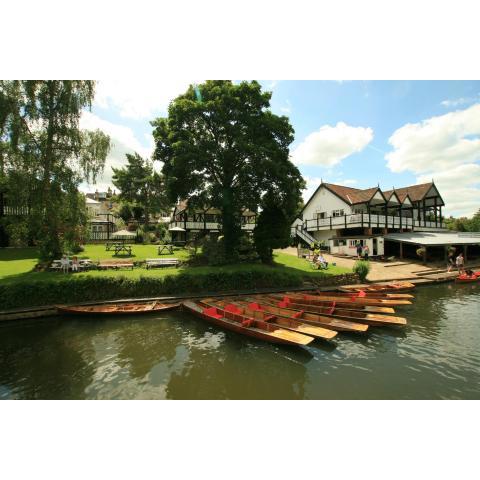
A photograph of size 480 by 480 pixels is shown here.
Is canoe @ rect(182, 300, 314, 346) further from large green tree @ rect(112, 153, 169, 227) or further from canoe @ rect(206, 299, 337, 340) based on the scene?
large green tree @ rect(112, 153, 169, 227)

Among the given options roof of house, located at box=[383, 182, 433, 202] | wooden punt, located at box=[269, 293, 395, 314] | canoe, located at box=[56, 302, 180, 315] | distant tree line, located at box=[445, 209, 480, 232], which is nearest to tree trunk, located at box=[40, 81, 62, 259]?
canoe, located at box=[56, 302, 180, 315]

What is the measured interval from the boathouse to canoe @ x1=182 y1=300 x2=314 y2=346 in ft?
79.4

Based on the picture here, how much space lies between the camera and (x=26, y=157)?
17250 millimetres

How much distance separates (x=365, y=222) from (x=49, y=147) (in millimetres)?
32649

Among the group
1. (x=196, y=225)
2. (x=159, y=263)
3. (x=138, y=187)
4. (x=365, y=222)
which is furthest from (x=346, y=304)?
(x=138, y=187)

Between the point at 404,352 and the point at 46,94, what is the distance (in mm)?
25740

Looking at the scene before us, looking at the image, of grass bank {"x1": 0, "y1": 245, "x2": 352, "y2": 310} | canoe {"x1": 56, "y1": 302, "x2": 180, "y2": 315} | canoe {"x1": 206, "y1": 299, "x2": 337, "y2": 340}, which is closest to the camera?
canoe {"x1": 206, "y1": 299, "x2": 337, "y2": 340}

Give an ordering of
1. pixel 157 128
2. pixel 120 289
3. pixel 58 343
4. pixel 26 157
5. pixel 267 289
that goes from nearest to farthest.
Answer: pixel 58 343, pixel 120 289, pixel 26 157, pixel 267 289, pixel 157 128

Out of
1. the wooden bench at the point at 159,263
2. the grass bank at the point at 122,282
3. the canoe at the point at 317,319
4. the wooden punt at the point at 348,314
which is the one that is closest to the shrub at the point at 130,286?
the grass bank at the point at 122,282

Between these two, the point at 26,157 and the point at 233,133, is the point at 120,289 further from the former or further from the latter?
the point at 233,133

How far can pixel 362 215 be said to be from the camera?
3145 centimetres

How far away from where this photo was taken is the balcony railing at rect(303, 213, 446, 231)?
3174 centimetres

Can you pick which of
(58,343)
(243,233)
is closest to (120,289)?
(58,343)

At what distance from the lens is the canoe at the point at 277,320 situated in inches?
390
